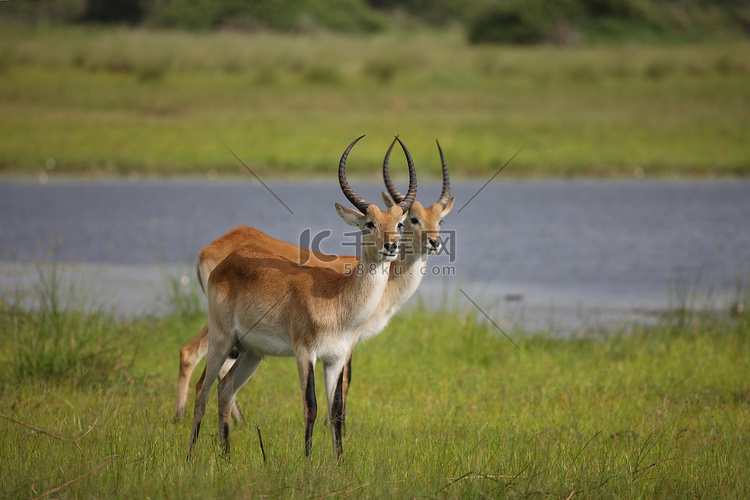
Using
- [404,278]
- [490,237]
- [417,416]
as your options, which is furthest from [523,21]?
[417,416]

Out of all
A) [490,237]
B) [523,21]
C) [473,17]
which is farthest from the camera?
[473,17]

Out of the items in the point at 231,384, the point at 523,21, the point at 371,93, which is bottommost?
the point at 231,384

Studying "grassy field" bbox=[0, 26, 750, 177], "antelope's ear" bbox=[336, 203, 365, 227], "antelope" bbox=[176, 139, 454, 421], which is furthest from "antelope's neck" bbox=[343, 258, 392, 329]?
"grassy field" bbox=[0, 26, 750, 177]

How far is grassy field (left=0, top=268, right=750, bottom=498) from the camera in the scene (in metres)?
4.69

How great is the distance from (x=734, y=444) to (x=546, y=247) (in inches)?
354

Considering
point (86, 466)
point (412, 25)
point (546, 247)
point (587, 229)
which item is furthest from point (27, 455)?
point (412, 25)

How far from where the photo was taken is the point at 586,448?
18.2 feet

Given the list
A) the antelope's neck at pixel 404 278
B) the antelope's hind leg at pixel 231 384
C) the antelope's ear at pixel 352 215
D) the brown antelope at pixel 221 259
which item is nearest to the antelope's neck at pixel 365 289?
the antelope's ear at pixel 352 215

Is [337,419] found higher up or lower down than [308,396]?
lower down

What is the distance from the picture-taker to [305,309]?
520 cm

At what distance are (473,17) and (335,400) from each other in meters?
35.0

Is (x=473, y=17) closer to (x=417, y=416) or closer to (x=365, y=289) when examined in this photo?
(x=417, y=416)

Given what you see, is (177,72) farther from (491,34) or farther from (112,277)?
(112,277)

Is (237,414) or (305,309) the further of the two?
(237,414)
